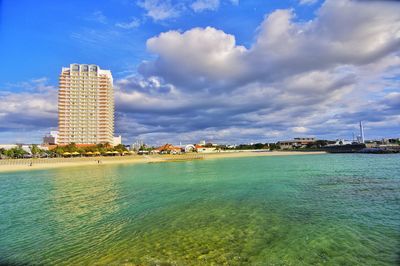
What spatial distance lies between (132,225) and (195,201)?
6337 millimetres

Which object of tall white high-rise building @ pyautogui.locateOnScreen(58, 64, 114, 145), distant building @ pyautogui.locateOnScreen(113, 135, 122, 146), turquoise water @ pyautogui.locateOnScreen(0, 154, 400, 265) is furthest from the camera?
distant building @ pyautogui.locateOnScreen(113, 135, 122, 146)

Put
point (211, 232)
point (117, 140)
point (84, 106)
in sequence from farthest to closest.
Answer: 1. point (117, 140)
2. point (84, 106)
3. point (211, 232)

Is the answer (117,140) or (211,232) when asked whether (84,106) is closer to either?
(117,140)

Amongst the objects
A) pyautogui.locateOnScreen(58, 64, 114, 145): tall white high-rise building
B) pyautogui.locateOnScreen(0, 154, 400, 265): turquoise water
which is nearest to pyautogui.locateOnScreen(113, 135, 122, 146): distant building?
pyautogui.locateOnScreen(58, 64, 114, 145): tall white high-rise building

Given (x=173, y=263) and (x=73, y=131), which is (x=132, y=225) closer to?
(x=173, y=263)

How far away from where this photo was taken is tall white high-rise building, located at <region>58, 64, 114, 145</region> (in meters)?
138

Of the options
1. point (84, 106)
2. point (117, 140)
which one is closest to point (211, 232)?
point (84, 106)

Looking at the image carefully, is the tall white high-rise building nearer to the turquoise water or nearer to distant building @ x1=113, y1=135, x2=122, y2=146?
distant building @ x1=113, y1=135, x2=122, y2=146

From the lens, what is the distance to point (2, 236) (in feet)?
37.8

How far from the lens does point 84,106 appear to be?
14288 centimetres

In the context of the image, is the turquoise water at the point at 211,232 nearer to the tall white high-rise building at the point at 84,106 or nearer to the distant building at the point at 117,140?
the tall white high-rise building at the point at 84,106

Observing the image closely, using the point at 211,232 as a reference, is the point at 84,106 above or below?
above

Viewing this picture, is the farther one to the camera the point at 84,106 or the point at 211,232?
the point at 84,106

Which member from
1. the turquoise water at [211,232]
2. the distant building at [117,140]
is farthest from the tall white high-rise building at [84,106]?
the turquoise water at [211,232]
